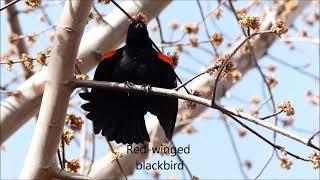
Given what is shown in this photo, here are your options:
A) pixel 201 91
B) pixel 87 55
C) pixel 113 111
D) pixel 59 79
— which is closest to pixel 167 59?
pixel 113 111

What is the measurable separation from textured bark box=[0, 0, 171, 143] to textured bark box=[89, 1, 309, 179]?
20.4 inches

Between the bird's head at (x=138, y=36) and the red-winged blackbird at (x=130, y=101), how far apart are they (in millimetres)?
67

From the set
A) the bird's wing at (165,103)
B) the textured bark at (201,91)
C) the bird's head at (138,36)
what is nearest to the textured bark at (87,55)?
the bird's head at (138,36)

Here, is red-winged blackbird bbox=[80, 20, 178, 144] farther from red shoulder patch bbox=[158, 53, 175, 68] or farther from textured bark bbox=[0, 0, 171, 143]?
textured bark bbox=[0, 0, 171, 143]

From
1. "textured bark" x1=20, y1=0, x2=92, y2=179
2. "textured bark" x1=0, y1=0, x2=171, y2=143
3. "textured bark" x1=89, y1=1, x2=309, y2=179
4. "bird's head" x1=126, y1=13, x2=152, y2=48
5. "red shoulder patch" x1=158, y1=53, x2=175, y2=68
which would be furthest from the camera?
"textured bark" x1=89, y1=1, x2=309, y2=179

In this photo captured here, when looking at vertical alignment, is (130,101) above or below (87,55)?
below

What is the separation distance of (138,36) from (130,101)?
0.31m

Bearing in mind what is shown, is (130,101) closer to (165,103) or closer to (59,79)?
(165,103)

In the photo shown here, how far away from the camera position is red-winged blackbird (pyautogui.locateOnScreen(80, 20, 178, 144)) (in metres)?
2.08

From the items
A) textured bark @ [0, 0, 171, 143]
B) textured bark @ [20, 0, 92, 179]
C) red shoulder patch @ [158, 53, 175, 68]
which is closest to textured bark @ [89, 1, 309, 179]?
textured bark @ [0, 0, 171, 143]

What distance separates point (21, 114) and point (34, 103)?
0.27 ft

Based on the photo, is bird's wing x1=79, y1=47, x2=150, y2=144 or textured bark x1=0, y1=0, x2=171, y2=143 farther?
textured bark x1=0, y1=0, x2=171, y2=143

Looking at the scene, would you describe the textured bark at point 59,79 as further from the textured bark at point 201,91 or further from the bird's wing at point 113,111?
the textured bark at point 201,91

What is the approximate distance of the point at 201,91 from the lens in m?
3.15
